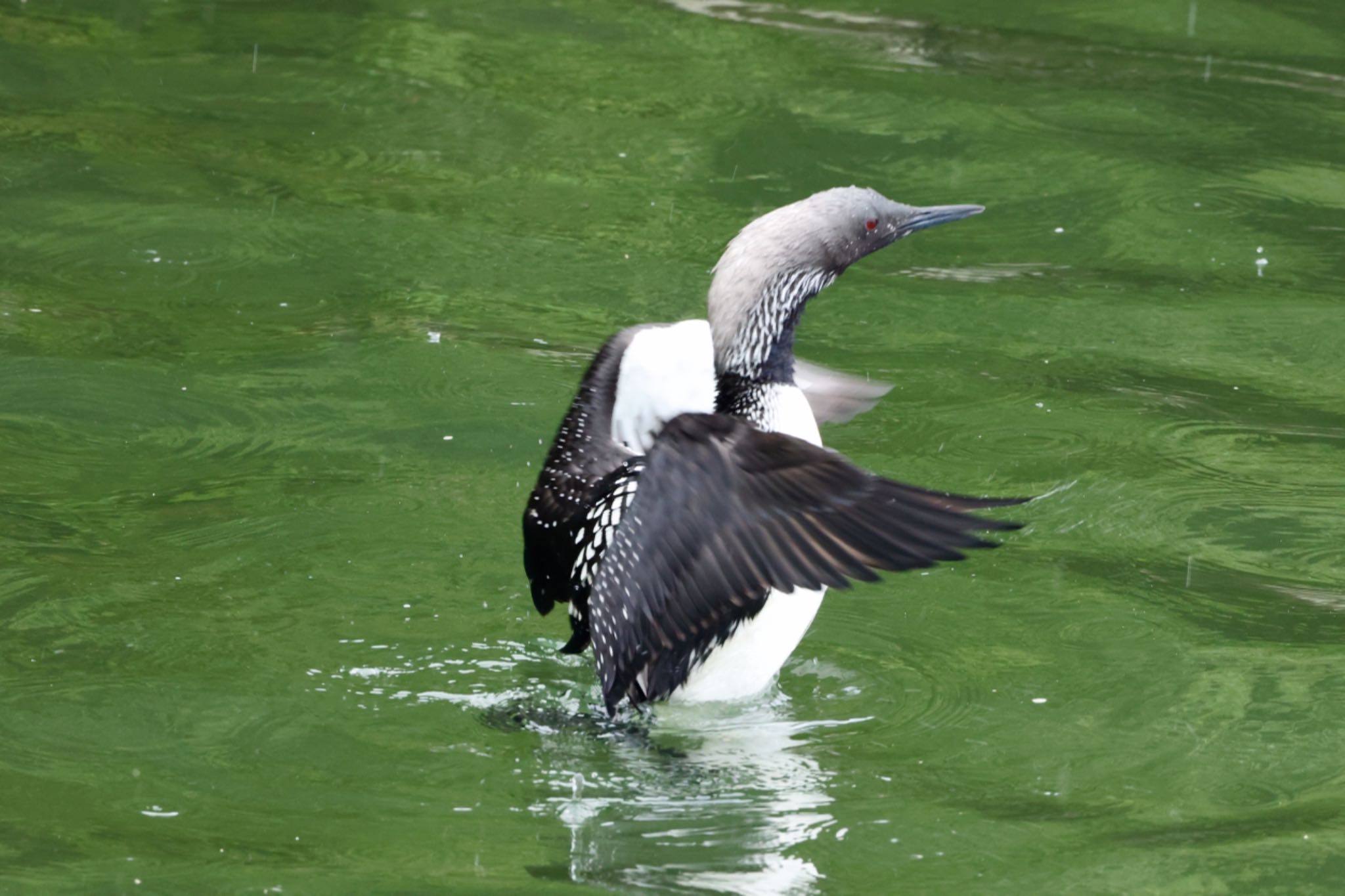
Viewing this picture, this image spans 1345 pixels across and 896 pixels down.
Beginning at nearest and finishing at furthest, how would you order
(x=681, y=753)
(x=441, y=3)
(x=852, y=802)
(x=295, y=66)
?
(x=852, y=802), (x=681, y=753), (x=295, y=66), (x=441, y=3)

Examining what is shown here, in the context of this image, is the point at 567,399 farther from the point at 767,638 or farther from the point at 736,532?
the point at 736,532

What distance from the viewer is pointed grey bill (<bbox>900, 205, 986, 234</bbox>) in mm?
4336

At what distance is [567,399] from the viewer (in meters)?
5.70

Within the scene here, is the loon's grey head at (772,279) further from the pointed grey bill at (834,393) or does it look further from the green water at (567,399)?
the green water at (567,399)

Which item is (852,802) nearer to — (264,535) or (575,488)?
(575,488)

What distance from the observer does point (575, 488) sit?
4.13m

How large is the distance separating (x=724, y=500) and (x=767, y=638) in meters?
0.62

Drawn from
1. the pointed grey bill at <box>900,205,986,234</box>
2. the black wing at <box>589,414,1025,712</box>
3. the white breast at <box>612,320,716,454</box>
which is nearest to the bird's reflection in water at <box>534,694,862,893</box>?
the black wing at <box>589,414,1025,712</box>

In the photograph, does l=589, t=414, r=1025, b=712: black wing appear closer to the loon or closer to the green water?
the loon

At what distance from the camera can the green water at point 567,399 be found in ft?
11.8

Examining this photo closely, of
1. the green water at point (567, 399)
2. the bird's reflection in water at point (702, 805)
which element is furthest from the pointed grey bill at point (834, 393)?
the bird's reflection in water at point (702, 805)

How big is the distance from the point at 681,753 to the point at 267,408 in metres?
2.16

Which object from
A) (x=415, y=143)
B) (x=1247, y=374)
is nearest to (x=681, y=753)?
(x=1247, y=374)

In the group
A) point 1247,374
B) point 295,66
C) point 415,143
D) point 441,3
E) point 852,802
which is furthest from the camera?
point 441,3
